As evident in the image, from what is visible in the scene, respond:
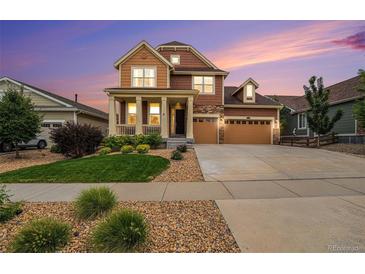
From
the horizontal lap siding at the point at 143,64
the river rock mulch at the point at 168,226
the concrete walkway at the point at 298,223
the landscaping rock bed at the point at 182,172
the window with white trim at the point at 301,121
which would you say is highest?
the horizontal lap siding at the point at 143,64

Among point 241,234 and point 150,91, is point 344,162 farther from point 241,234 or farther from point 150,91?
point 150,91

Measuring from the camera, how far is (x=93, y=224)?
3.92 m

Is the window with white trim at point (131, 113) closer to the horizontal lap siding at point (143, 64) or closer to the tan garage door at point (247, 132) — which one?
the horizontal lap siding at point (143, 64)

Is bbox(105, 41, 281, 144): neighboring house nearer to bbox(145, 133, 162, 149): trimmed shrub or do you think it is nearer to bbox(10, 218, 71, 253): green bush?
bbox(145, 133, 162, 149): trimmed shrub

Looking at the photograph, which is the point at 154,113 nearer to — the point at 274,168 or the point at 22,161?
the point at 22,161

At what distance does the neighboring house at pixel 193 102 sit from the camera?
711 inches

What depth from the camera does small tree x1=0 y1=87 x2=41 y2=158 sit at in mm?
12609

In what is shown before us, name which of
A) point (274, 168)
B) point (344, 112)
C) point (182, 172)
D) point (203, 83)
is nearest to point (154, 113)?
point (203, 83)

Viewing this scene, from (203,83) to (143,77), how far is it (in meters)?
5.53

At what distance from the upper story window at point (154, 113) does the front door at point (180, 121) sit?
7.04ft

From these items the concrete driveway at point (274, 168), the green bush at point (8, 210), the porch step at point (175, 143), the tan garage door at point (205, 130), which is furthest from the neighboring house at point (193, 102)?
the green bush at point (8, 210)

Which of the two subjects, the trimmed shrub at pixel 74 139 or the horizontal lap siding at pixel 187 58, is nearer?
the trimmed shrub at pixel 74 139

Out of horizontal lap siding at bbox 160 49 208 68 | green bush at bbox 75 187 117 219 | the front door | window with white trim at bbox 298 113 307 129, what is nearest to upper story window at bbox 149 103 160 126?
the front door

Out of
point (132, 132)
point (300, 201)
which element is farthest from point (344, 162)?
point (132, 132)
